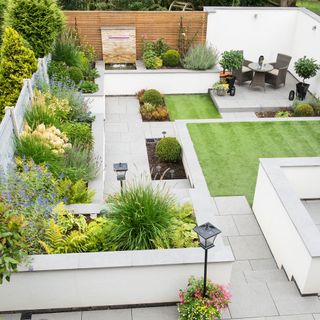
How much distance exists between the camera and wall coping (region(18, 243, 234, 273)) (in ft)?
17.1

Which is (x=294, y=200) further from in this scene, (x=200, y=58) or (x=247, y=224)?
(x=200, y=58)

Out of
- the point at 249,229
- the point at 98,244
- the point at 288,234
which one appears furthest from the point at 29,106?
the point at 288,234

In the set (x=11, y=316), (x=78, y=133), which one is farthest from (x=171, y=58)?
(x=11, y=316)

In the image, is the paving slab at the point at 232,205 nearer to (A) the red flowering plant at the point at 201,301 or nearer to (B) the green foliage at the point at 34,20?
(A) the red flowering plant at the point at 201,301

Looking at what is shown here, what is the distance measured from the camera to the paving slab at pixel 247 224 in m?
7.33

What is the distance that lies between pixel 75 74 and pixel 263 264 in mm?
7530

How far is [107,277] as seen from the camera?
5.38 metres

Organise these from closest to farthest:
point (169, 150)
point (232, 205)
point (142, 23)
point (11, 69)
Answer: point (232, 205) → point (11, 69) → point (169, 150) → point (142, 23)

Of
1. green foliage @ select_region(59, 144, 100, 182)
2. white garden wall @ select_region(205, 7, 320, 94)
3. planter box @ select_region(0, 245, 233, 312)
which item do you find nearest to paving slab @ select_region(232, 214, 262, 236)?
planter box @ select_region(0, 245, 233, 312)

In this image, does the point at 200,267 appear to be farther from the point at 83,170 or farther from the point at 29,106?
the point at 29,106

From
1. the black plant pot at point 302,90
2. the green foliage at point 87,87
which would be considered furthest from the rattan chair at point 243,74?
the green foliage at point 87,87

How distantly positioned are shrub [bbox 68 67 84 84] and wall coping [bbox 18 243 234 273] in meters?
7.12

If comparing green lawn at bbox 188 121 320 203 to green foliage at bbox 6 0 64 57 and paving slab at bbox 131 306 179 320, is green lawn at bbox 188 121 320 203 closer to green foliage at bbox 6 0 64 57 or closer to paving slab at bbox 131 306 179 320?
paving slab at bbox 131 306 179 320

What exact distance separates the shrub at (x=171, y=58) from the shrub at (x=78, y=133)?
566cm
